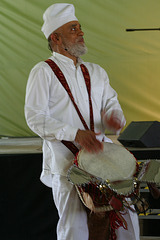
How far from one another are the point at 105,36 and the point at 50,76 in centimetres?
323

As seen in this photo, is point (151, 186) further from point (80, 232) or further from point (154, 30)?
point (154, 30)

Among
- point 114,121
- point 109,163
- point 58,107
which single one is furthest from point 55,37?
point 109,163

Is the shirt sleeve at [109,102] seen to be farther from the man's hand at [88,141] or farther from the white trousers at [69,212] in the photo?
the white trousers at [69,212]

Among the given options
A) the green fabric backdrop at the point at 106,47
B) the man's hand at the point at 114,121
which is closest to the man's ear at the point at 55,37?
the man's hand at the point at 114,121

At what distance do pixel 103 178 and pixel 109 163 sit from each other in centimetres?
12

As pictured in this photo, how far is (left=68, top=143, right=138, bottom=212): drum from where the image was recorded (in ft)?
5.97

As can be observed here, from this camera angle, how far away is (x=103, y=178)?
183cm

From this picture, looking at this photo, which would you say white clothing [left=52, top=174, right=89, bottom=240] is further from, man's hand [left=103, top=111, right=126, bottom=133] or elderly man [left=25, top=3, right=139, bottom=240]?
man's hand [left=103, top=111, right=126, bottom=133]

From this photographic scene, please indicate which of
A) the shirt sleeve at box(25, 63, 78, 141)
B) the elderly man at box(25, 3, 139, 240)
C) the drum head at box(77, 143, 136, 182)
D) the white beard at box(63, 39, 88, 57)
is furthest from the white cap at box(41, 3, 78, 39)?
the drum head at box(77, 143, 136, 182)

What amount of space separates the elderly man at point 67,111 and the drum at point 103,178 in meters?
0.06

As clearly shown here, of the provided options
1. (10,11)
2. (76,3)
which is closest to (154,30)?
(76,3)

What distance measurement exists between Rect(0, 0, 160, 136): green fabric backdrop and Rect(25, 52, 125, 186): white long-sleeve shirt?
9.91ft

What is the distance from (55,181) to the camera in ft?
6.86

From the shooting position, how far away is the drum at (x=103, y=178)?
5.97ft
